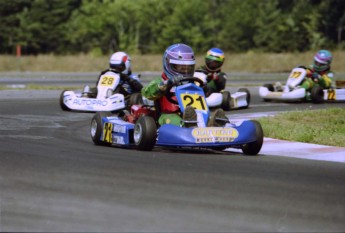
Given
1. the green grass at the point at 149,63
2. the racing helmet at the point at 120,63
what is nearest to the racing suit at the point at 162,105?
the racing helmet at the point at 120,63

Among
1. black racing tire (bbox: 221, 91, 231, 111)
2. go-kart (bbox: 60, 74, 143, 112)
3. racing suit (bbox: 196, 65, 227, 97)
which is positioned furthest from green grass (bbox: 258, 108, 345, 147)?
go-kart (bbox: 60, 74, 143, 112)

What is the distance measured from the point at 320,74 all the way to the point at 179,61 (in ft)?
33.7

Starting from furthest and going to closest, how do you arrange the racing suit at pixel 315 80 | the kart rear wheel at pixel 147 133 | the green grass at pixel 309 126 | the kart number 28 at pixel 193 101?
the racing suit at pixel 315 80 < the green grass at pixel 309 126 < the kart number 28 at pixel 193 101 < the kart rear wheel at pixel 147 133

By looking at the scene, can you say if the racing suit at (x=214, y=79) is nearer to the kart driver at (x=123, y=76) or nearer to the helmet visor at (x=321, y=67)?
the kart driver at (x=123, y=76)

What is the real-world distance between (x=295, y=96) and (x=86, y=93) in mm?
4822

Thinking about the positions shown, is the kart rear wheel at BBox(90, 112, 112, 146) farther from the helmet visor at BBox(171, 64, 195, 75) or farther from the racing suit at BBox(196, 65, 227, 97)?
the racing suit at BBox(196, 65, 227, 97)

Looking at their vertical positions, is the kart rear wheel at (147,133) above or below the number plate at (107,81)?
above

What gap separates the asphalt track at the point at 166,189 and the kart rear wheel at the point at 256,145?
3.9 inches

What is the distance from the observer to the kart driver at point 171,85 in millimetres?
9914

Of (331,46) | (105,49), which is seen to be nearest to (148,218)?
(331,46)

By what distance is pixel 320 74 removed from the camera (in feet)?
66.6

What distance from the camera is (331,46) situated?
56.8 meters

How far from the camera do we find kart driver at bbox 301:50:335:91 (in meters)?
19.6

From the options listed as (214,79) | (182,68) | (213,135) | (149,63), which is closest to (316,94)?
(214,79)
